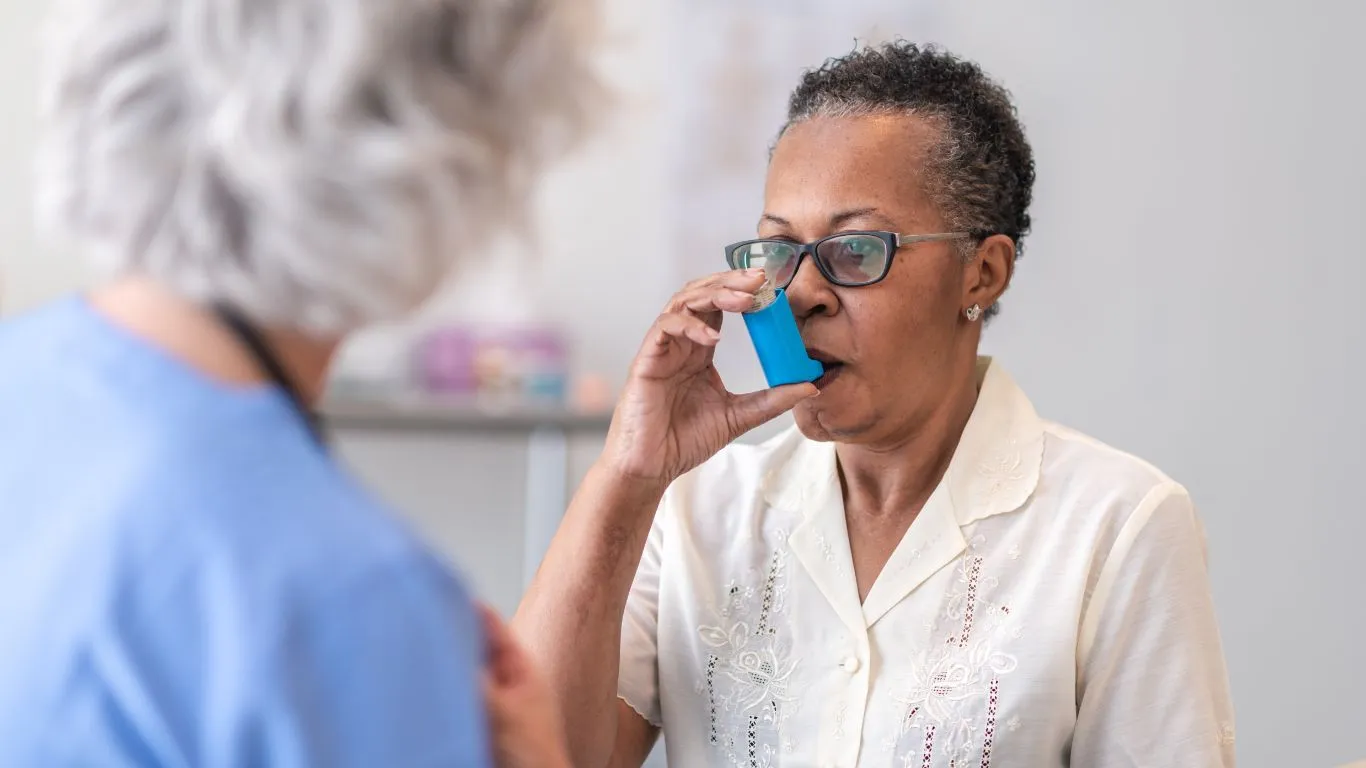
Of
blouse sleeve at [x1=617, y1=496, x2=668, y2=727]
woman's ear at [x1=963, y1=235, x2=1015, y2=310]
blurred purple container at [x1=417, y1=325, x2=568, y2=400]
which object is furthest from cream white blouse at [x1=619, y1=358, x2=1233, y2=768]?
blurred purple container at [x1=417, y1=325, x2=568, y2=400]

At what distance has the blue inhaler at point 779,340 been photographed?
1517 mm

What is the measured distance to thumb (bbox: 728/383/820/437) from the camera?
4.99ft

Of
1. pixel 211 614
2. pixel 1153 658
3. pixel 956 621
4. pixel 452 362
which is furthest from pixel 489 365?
pixel 211 614

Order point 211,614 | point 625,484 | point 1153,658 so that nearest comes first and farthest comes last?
point 211,614
point 1153,658
point 625,484

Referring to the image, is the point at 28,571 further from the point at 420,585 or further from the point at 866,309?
the point at 866,309

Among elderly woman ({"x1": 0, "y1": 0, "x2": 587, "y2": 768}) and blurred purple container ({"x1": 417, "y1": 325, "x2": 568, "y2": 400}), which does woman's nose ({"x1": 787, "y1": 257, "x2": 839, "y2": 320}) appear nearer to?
elderly woman ({"x1": 0, "y1": 0, "x2": 587, "y2": 768})

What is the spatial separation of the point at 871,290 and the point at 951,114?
0.85ft

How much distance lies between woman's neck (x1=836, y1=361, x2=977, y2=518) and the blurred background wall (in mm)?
1669

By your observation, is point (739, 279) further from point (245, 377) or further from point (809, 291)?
point (245, 377)

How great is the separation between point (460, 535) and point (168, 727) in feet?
9.81

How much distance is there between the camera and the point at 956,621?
4.97ft

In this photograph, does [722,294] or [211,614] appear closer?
[211,614]

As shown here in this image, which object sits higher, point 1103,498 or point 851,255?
point 851,255

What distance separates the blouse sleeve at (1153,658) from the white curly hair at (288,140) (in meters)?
0.97
